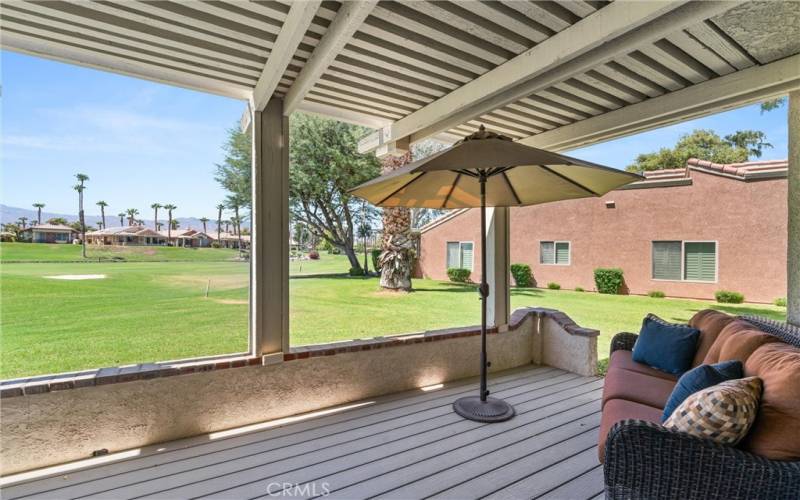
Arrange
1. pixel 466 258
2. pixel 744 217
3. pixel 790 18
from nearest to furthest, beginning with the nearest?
Answer: pixel 790 18 → pixel 744 217 → pixel 466 258

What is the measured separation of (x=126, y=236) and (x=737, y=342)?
4.51 metres

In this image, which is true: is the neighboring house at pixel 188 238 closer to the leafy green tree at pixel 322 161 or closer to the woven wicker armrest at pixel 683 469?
the woven wicker armrest at pixel 683 469

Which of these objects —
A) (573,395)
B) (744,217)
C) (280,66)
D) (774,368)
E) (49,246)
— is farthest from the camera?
(744,217)

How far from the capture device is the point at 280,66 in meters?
2.40

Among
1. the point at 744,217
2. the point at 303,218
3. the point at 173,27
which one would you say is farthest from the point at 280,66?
the point at 744,217

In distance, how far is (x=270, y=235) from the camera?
3.15 metres

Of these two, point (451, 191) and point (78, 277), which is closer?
point (78, 277)

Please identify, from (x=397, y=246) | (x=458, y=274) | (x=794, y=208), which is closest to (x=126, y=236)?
(x=794, y=208)

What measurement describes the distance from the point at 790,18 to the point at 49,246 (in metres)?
5.29

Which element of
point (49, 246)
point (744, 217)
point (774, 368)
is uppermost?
point (744, 217)

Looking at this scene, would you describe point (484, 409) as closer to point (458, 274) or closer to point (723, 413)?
point (723, 413)

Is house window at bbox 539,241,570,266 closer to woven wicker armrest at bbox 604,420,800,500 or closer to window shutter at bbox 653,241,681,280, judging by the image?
window shutter at bbox 653,241,681,280

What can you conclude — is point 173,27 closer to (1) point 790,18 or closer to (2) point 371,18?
(2) point 371,18

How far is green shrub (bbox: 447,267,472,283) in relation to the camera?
48.8 feet
